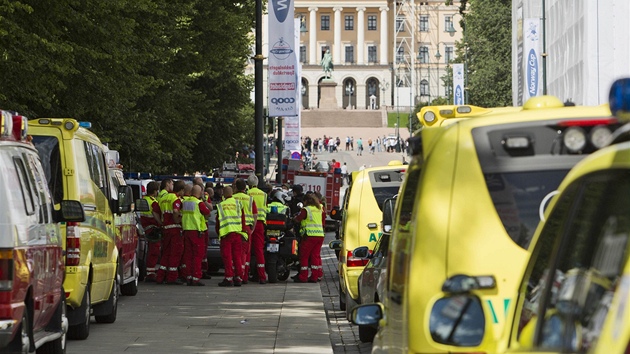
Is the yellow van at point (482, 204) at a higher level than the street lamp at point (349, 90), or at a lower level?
lower

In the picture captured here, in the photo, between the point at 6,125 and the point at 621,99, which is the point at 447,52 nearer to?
the point at 6,125

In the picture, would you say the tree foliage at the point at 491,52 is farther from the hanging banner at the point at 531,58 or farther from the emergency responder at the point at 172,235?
the emergency responder at the point at 172,235

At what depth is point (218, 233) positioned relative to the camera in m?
22.8

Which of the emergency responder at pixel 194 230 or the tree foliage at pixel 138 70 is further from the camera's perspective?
the emergency responder at pixel 194 230

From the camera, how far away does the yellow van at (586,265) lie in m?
→ 3.14

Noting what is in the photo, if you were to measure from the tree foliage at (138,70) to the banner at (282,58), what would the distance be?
2274mm

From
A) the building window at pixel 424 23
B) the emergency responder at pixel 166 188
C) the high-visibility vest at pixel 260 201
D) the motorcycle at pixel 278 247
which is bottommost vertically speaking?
the motorcycle at pixel 278 247

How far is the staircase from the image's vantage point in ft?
484

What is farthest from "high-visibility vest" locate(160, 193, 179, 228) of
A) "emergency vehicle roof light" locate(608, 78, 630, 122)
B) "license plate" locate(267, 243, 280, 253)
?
"emergency vehicle roof light" locate(608, 78, 630, 122)

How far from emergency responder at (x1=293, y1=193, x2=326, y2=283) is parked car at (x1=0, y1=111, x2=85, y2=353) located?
12.0 m

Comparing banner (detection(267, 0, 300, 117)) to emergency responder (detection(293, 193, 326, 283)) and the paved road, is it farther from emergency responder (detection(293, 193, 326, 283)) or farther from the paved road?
the paved road

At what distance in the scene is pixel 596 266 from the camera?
3436mm

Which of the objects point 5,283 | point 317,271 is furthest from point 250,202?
point 5,283

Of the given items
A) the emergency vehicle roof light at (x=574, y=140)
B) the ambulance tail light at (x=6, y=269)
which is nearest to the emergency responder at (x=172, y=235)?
the ambulance tail light at (x=6, y=269)
